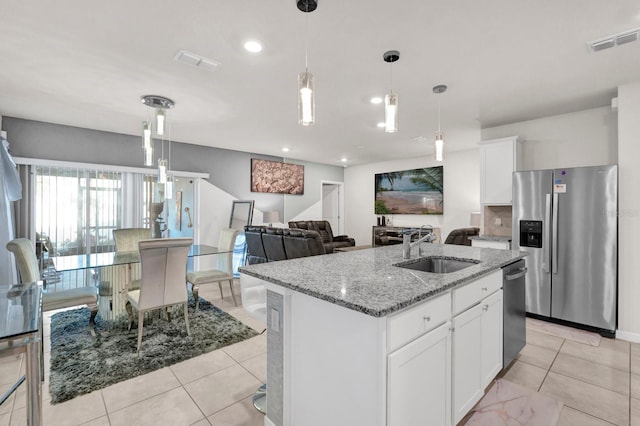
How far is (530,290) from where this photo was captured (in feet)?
11.4

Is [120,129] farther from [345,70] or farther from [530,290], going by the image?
[530,290]

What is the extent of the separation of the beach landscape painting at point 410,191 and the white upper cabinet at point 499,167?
2.47 m

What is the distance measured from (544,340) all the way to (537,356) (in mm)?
417

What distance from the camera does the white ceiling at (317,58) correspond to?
6.13 ft

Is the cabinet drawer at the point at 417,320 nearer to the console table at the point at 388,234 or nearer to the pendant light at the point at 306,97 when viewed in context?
the pendant light at the point at 306,97

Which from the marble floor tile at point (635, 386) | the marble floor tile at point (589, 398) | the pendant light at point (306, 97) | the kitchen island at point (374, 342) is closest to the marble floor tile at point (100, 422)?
the kitchen island at point (374, 342)

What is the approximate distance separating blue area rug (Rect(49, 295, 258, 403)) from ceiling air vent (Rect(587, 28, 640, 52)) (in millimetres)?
3739

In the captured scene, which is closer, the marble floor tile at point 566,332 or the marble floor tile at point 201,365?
the marble floor tile at point 201,365

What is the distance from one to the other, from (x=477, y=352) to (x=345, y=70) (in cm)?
234

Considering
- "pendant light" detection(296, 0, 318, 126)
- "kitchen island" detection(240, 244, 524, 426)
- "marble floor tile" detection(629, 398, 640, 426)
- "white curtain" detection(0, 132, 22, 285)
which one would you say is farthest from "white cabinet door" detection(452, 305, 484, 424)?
"white curtain" detection(0, 132, 22, 285)

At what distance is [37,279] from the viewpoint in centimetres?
259

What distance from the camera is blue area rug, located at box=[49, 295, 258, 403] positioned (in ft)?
7.52

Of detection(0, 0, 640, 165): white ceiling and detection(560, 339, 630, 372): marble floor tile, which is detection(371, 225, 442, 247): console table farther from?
detection(560, 339, 630, 372): marble floor tile

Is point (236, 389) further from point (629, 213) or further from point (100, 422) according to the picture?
point (629, 213)
